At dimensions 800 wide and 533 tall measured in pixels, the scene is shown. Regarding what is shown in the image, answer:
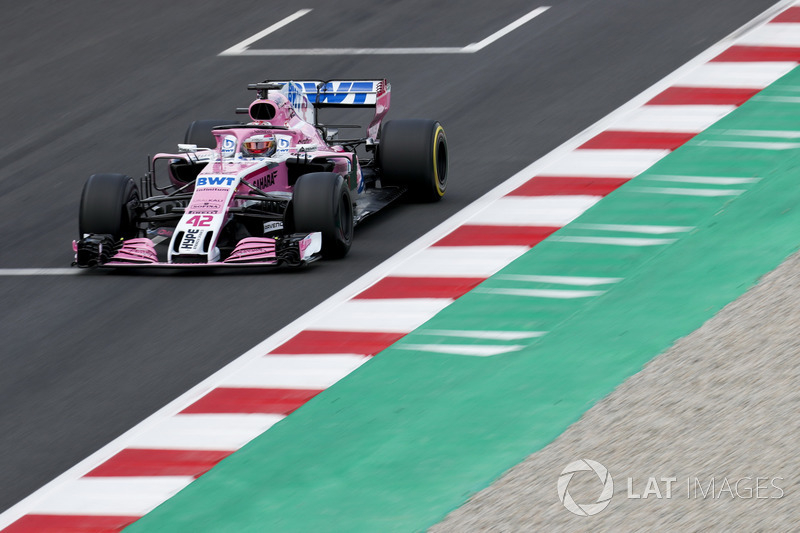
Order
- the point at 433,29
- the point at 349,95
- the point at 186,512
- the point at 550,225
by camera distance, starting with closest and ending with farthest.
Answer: the point at 186,512 < the point at 550,225 < the point at 349,95 < the point at 433,29

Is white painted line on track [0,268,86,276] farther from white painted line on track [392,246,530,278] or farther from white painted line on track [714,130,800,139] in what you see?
white painted line on track [714,130,800,139]

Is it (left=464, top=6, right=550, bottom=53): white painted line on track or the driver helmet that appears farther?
(left=464, top=6, right=550, bottom=53): white painted line on track

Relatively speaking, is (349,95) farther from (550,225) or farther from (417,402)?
(417,402)

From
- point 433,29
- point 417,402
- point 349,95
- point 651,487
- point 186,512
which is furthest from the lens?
point 433,29

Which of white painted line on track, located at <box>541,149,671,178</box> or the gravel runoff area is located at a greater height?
the gravel runoff area

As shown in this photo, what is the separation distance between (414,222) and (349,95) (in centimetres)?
175

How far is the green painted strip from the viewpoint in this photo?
340 inches

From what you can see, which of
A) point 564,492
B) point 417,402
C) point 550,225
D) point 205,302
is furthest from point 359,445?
point 550,225

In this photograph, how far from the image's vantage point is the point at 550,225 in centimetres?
1390

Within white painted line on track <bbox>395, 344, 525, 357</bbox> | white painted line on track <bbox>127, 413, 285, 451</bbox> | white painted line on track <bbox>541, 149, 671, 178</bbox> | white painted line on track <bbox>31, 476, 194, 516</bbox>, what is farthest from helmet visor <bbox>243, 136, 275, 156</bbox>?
white painted line on track <bbox>31, 476, 194, 516</bbox>

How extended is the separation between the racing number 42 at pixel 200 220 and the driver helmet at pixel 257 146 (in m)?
1.18

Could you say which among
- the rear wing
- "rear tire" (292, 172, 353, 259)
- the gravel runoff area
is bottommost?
the gravel runoff area

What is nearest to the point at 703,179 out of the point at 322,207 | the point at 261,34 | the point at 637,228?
the point at 637,228

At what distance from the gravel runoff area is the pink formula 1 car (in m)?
4.17
